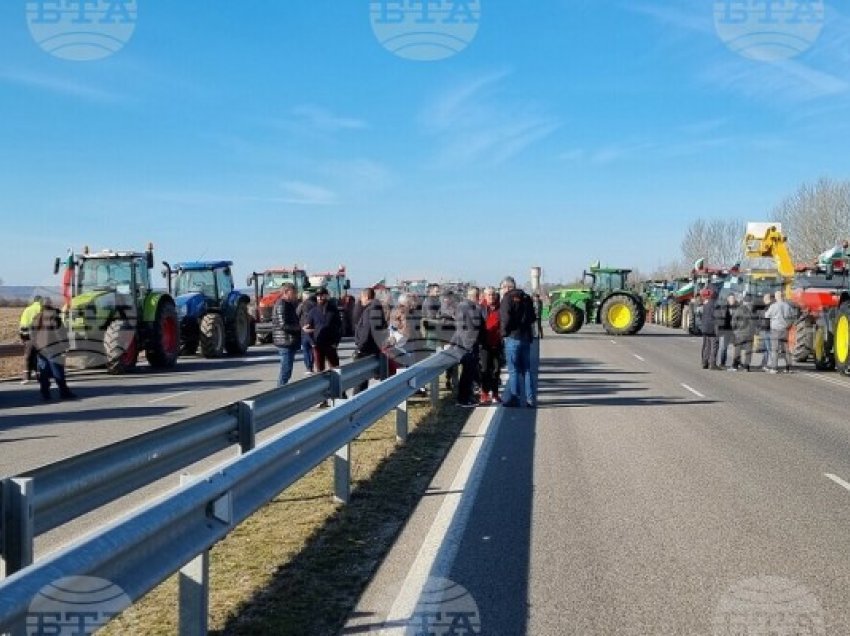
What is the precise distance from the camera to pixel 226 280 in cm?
2573

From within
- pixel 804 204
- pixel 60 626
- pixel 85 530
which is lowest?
pixel 85 530

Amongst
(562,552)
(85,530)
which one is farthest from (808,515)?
(85,530)

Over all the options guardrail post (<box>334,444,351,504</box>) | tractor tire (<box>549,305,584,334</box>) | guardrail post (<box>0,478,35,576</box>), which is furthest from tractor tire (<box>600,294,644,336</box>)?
guardrail post (<box>0,478,35,576</box>)

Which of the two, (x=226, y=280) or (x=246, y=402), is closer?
(x=246, y=402)

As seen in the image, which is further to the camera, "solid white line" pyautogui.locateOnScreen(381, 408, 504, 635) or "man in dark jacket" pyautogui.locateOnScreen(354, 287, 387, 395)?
"man in dark jacket" pyautogui.locateOnScreen(354, 287, 387, 395)

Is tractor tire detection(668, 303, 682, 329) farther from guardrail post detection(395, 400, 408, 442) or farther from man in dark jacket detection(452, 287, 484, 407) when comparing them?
guardrail post detection(395, 400, 408, 442)

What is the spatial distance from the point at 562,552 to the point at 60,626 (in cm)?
371

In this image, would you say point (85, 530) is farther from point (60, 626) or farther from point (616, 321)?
point (616, 321)

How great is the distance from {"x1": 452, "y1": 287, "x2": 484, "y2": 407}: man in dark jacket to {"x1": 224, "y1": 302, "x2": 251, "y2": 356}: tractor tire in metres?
12.5

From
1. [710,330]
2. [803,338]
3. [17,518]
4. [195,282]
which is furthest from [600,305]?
[17,518]

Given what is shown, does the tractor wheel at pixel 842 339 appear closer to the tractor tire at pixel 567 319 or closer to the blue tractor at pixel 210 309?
the blue tractor at pixel 210 309

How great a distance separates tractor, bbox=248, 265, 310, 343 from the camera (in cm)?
2933

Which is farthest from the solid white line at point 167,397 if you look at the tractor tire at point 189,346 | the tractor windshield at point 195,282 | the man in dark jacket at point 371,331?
the tractor windshield at point 195,282

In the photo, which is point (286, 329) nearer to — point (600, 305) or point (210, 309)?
point (210, 309)
